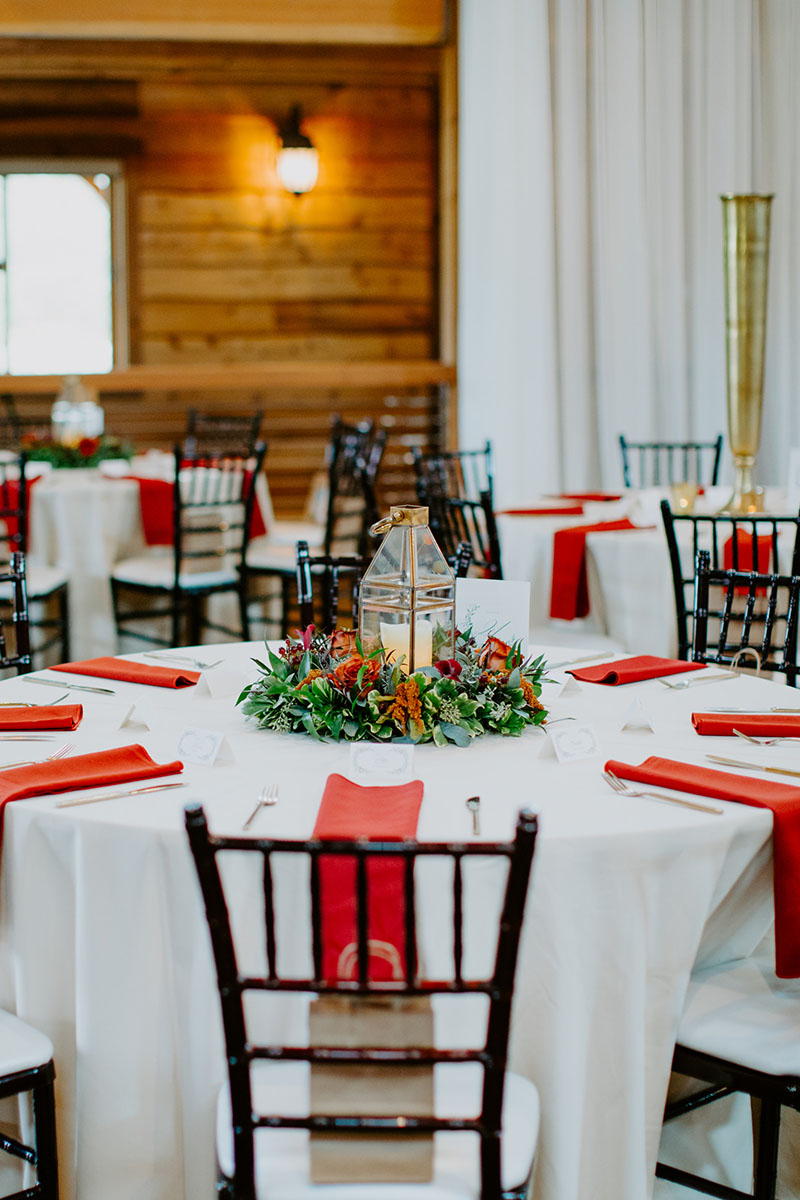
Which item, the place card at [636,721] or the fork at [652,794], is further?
the place card at [636,721]

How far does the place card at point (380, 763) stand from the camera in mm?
1672

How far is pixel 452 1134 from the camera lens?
133 centimetres

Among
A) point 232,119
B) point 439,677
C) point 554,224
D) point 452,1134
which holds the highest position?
point 232,119

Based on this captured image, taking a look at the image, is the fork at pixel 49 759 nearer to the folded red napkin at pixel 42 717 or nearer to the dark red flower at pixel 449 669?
the folded red napkin at pixel 42 717

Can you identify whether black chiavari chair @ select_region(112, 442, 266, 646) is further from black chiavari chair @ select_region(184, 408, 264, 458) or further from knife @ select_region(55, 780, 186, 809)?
knife @ select_region(55, 780, 186, 809)

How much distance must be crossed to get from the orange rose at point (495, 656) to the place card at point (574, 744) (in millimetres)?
185

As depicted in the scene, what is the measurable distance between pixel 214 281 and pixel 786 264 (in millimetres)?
3039

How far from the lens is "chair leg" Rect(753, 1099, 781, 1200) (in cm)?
162

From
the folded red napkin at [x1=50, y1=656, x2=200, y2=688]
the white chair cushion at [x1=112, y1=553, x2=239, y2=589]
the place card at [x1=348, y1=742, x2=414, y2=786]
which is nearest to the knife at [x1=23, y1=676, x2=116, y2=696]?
the folded red napkin at [x1=50, y1=656, x2=200, y2=688]

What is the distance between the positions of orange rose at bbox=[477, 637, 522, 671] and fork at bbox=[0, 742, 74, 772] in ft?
2.12

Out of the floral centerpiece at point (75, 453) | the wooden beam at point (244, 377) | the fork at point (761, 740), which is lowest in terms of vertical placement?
the fork at point (761, 740)

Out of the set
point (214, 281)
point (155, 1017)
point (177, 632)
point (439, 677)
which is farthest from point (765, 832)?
point (214, 281)

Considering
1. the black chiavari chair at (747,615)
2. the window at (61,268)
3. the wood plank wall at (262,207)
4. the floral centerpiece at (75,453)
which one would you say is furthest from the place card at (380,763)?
the window at (61,268)

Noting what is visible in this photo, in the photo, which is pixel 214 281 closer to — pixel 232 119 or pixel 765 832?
pixel 232 119
